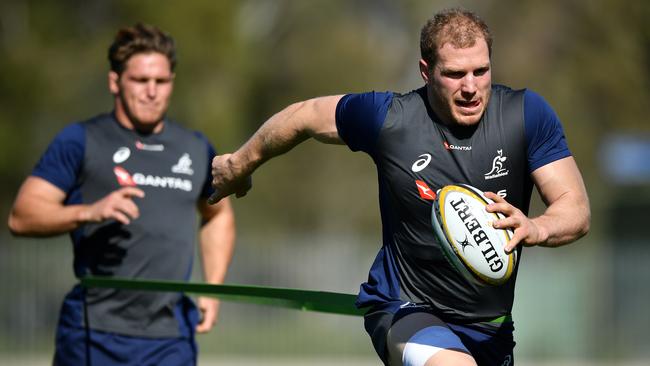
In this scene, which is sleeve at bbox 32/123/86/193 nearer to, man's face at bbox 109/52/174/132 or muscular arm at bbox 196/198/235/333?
man's face at bbox 109/52/174/132

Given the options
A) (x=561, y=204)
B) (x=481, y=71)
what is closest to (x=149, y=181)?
(x=481, y=71)

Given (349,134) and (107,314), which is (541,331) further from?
(349,134)

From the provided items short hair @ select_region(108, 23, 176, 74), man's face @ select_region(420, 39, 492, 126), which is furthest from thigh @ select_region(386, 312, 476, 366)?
short hair @ select_region(108, 23, 176, 74)

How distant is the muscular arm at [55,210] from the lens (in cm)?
713

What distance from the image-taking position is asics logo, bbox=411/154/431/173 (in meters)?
5.88

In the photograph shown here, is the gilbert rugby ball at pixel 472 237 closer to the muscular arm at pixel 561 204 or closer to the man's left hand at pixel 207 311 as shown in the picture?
the muscular arm at pixel 561 204

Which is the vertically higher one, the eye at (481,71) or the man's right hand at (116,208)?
the eye at (481,71)

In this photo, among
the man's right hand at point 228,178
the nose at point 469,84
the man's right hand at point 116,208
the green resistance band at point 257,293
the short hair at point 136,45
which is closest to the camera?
the nose at point 469,84

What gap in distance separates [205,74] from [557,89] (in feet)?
28.8

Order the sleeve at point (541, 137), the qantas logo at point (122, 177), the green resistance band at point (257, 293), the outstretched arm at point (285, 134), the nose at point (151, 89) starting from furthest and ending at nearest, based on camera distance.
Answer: the nose at point (151, 89)
the qantas logo at point (122, 177)
the green resistance band at point (257, 293)
the outstretched arm at point (285, 134)
the sleeve at point (541, 137)

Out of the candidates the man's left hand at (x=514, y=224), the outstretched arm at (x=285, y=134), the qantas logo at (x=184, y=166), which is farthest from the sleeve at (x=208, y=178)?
the man's left hand at (x=514, y=224)

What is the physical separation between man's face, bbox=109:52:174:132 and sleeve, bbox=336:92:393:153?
230cm

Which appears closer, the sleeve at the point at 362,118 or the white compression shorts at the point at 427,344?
the white compression shorts at the point at 427,344

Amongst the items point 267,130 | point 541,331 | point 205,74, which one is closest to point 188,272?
point 267,130
